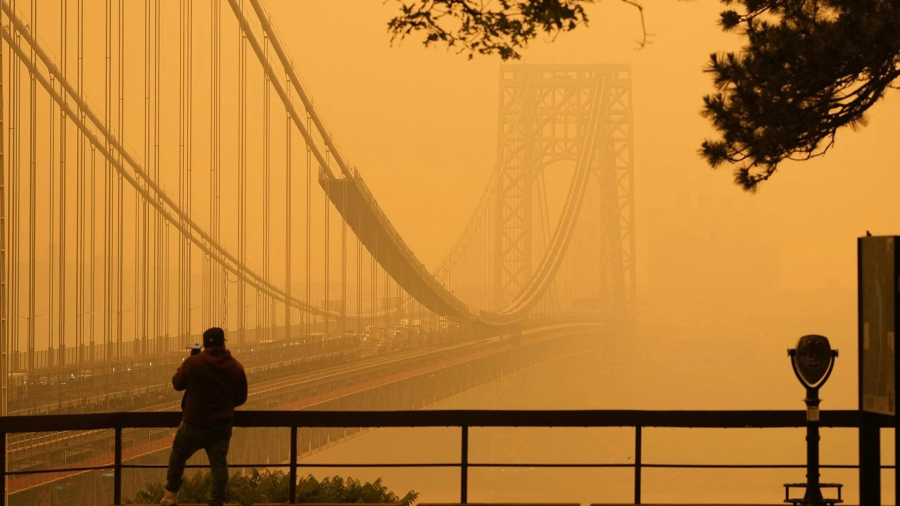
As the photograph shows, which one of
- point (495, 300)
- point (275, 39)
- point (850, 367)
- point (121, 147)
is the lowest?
point (850, 367)

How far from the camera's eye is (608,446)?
51.4 metres

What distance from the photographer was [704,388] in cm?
6675

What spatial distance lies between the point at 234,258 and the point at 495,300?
25.1 meters

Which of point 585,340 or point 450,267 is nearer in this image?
point 450,267

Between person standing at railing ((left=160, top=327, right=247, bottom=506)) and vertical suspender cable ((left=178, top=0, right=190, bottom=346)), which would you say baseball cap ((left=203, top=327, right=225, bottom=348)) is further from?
vertical suspender cable ((left=178, top=0, right=190, bottom=346))

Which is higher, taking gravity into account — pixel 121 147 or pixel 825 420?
pixel 121 147

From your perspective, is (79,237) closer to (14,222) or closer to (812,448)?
(14,222)

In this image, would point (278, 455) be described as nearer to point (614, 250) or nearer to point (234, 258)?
point (234, 258)

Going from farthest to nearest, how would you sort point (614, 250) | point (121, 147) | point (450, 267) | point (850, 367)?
point (850, 367) → point (614, 250) → point (450, 267) → point (121, 147)

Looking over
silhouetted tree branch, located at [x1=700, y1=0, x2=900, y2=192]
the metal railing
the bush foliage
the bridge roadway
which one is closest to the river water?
the bridge roadway

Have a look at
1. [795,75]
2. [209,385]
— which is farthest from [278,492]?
[795,75]

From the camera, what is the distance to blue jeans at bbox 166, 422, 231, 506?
4863mm

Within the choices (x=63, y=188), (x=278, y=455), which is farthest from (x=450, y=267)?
(x=63, y=188)

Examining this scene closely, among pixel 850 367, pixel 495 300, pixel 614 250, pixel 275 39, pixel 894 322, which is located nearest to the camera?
pixel 894 322
